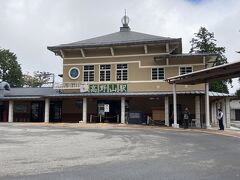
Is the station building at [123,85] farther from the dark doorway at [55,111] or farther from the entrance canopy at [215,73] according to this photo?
the entrance canopy at [215,73]

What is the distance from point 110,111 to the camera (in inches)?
1259

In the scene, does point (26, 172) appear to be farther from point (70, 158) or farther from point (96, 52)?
point (96, 52)

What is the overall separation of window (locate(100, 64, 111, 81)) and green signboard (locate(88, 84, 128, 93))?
0.72 metres

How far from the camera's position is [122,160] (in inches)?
380

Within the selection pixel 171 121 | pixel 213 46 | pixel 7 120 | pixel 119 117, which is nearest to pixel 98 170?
pixel 171 121

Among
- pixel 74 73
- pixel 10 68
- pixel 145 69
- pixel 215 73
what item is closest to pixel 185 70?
pixel 145 69

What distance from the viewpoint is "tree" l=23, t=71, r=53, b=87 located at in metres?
65.6

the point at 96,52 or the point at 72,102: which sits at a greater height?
the point at 96,52

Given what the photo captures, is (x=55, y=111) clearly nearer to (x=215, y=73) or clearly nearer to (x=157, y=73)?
(x=157, y=73)

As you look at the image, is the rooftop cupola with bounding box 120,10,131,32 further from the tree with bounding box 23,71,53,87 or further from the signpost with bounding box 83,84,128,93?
the tree with bounding box 23,71,53,87

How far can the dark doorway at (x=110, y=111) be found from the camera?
3173 centimetres

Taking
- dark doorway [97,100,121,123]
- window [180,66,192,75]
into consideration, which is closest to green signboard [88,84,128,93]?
dark doorway [97,100,121,123]

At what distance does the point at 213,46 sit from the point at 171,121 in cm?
2074

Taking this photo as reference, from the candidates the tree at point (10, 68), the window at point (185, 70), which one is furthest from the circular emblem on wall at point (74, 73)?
the tree at point (10, 68)
